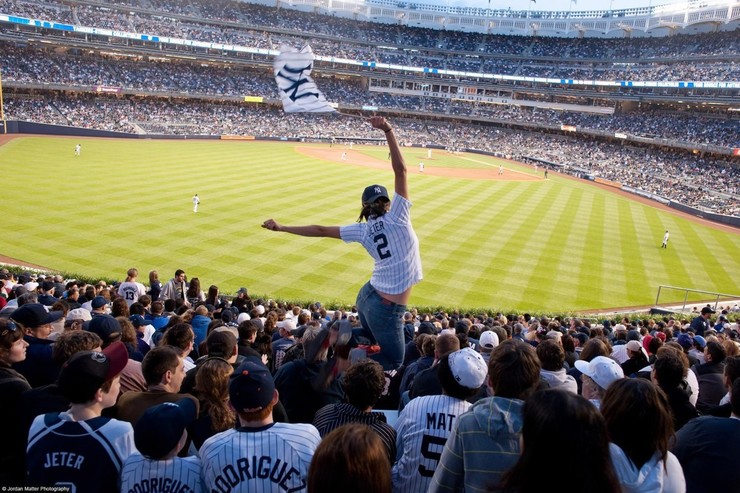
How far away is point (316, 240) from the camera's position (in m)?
27.6

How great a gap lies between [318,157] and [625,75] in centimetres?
4476

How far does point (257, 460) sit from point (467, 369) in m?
1.63

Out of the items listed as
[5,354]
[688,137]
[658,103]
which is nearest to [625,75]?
[658,103]

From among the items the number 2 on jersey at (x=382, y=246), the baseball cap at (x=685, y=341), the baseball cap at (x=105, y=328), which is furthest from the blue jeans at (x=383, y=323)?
the baseball cap at (x=685, y=341)

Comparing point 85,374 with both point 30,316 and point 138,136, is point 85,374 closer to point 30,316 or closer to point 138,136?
point 30,316

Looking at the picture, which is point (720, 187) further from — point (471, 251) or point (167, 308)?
point (167, 308)

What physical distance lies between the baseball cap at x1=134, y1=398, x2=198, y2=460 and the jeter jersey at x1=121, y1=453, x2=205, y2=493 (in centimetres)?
7

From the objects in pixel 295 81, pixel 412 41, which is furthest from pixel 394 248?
pixel 412 41

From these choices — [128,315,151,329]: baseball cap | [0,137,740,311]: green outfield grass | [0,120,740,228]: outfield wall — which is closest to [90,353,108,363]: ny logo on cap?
[128,315,151,329]: baseball cap

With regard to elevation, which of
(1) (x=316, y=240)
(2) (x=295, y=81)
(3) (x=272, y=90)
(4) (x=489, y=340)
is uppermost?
(3) (x=272, y=90)

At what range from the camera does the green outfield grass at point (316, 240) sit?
2205 centimetres

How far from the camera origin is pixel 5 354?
5.14 meters

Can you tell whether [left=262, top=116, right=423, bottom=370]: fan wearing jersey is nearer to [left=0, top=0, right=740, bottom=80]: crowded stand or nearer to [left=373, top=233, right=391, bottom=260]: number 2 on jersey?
[left=373, top=233, right=391, bottom=260]: number 2 on jersey

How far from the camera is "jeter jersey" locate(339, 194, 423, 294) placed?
559cm
